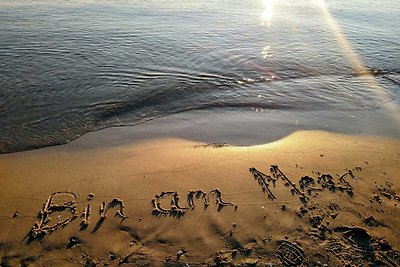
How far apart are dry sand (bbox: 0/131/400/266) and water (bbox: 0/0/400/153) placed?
1499 millimetres

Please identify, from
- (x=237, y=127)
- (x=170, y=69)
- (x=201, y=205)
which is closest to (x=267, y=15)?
(x=170, y=69)

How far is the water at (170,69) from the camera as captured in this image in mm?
7477

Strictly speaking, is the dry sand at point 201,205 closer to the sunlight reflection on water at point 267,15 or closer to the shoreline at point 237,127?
the shoreline at point 237,127

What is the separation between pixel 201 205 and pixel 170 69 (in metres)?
6.60

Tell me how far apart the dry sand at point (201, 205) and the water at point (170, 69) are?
4.92 feet

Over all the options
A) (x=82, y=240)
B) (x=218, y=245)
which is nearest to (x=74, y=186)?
(x=82, y=240)

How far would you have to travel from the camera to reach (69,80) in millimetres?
8898

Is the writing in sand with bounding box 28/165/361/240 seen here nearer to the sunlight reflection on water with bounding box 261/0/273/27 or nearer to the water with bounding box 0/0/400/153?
the water with bounding box 0/0/400/153

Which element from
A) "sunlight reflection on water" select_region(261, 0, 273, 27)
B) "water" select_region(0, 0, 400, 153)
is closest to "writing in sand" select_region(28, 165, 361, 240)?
"water" select_region(0, 0, 400, 153)

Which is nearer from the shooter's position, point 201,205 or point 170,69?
point 201,205

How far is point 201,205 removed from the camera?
4531 millimetres

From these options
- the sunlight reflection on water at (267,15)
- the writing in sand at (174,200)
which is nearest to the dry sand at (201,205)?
the writing in sand at (174,200)

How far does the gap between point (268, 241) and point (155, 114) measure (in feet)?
14.9

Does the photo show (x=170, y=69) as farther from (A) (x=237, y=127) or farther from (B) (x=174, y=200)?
(B) (x=174, y=200)
